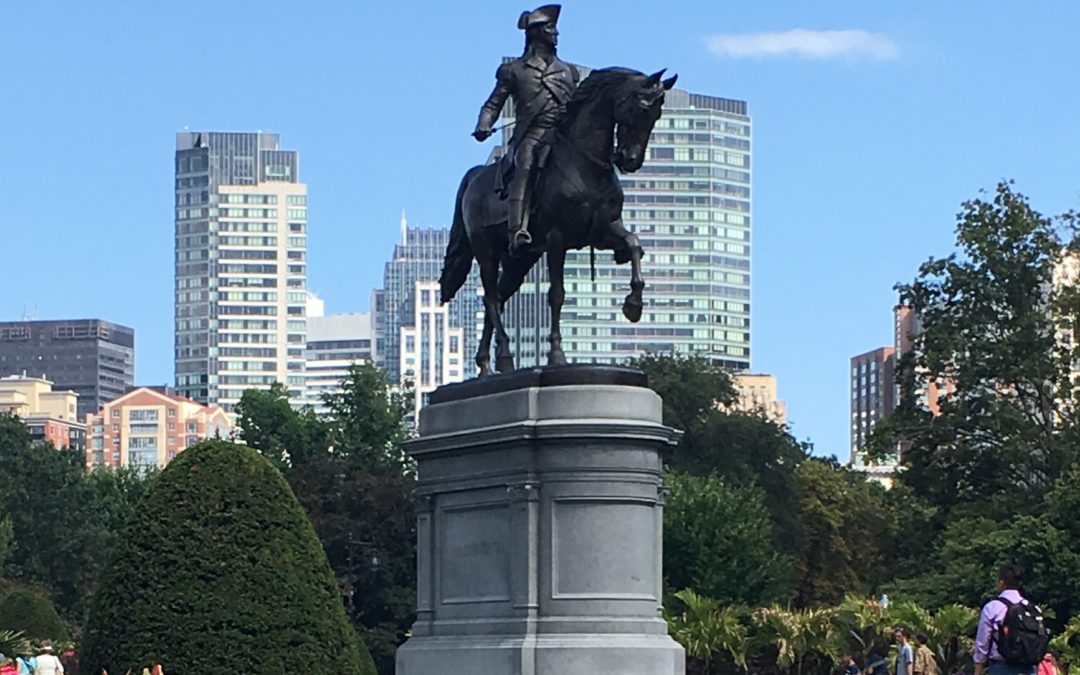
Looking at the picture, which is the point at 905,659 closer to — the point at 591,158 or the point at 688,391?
the point at 591,158

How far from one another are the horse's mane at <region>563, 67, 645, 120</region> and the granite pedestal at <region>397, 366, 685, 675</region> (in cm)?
290

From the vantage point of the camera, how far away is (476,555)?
26984mm

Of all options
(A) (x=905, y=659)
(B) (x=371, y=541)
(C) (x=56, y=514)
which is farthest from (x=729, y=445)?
(A) (x=905, y=659)

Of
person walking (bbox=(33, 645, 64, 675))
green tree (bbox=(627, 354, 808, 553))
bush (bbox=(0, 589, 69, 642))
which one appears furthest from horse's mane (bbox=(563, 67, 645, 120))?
green tree (bbox=(627, 354, 808, 553))

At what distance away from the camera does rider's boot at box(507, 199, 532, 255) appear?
26984 millimetres

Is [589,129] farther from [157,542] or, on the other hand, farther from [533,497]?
[157,542]

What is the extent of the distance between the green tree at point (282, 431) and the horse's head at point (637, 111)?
62.0 m

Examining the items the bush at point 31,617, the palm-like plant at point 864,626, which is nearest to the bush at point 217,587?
the palm-like plant at point 864,626

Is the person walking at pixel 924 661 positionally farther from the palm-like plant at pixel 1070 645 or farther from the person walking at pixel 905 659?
the palm-like plant at pixel 1070 645

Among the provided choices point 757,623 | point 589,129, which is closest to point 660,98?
point 589,129

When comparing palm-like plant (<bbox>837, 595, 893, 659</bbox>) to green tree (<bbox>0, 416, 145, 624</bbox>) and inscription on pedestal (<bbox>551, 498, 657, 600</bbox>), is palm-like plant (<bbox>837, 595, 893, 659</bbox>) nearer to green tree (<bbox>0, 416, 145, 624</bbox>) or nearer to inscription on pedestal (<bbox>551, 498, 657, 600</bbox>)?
inscription on pedestal (<bbox>551, 498, 657, 600</bbox>)

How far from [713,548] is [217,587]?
1254 inches

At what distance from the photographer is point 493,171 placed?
92.8ft

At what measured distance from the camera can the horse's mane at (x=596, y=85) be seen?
26.4 m
